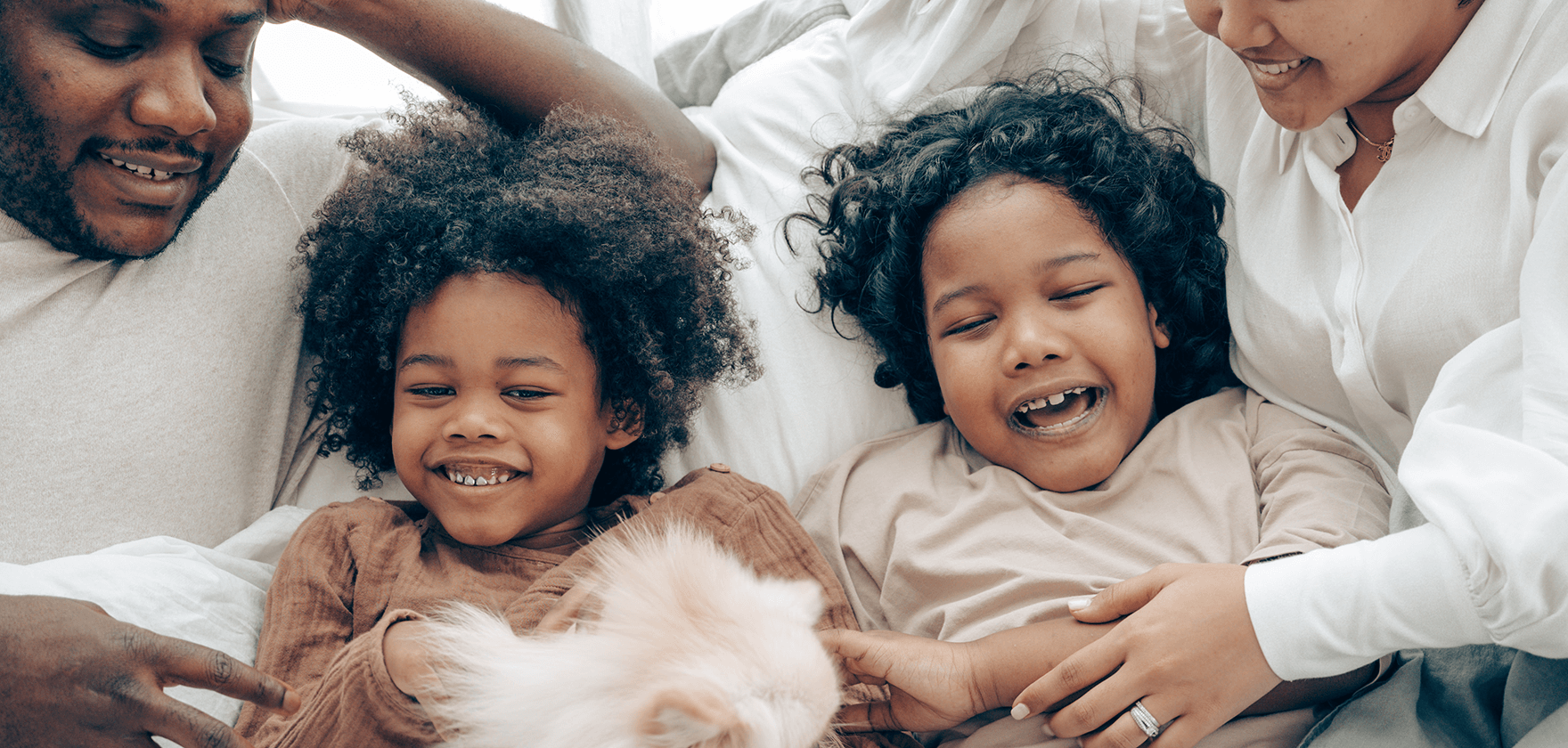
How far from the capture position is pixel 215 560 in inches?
53.3

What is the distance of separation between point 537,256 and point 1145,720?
3.31 feet

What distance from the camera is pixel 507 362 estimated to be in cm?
134

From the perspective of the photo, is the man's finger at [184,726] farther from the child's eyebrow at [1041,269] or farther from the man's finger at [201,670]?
the child's eyebrow at [1041,269]

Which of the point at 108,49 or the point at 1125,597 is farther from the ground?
the point at 108,49

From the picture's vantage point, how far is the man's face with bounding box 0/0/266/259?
1.20 metres

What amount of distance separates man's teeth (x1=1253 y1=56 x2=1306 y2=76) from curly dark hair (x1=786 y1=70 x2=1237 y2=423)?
293 mm

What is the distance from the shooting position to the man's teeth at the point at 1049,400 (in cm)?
146

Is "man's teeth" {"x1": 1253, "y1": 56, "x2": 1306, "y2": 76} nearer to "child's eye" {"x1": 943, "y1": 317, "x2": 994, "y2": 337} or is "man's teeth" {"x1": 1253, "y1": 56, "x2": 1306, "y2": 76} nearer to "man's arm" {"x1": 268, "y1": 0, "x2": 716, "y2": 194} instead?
"child's eye" {"x1": 943, "y1": 317, "x2": 994, "y2": 337}

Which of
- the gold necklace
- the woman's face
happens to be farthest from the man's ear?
the gold necklace

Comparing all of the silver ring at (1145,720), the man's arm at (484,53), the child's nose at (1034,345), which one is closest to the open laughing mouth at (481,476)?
the man's arm at (484,53)

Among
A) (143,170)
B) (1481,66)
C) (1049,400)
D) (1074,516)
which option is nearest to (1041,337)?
(1049,400)

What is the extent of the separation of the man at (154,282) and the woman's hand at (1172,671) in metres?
0.88

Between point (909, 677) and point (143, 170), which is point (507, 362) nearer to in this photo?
point (143, 170)

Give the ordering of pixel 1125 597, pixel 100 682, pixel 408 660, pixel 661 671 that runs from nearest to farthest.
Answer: pixel 661 671 < pixel 100 682 < pixel 408 660 < pixel 1125 597
